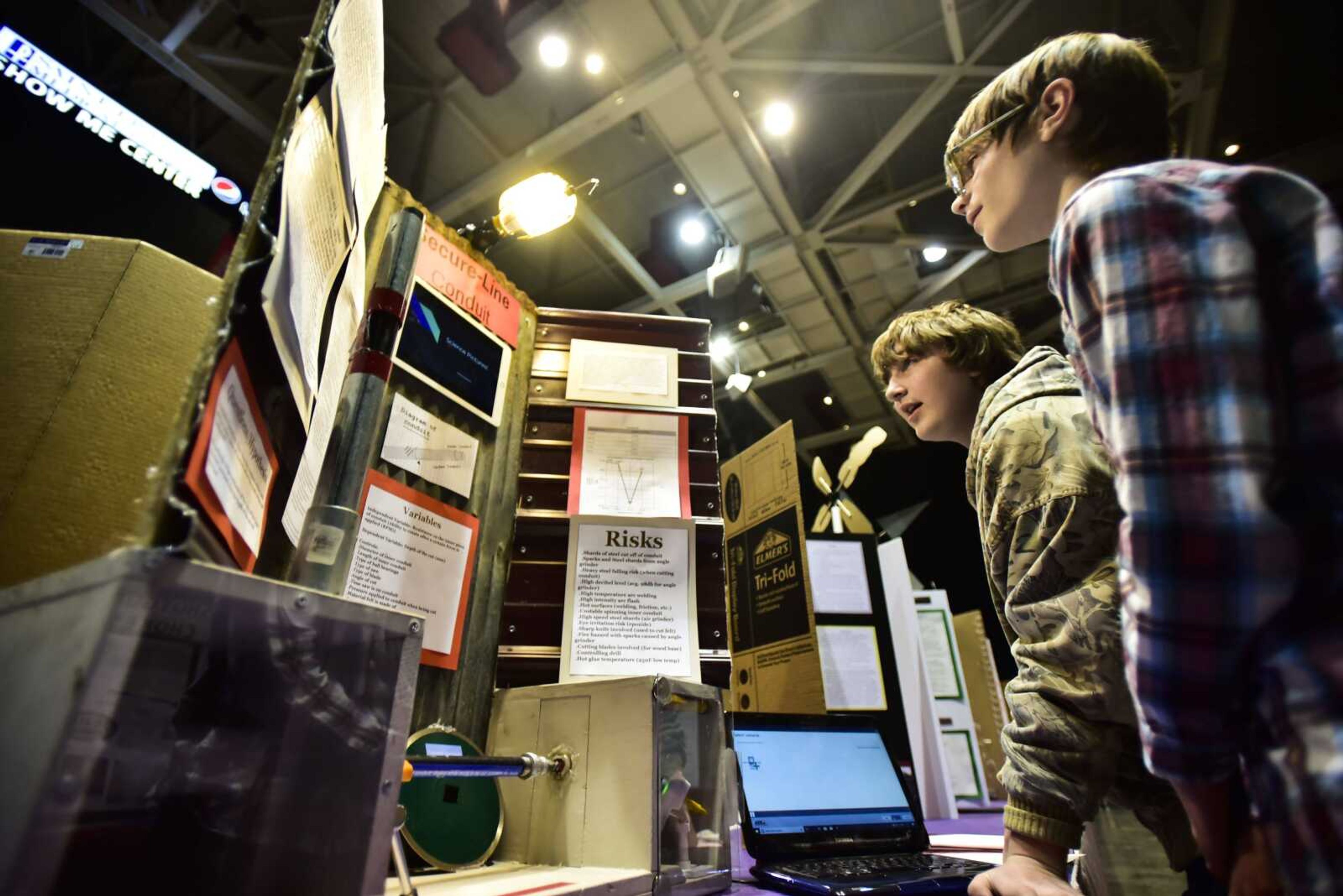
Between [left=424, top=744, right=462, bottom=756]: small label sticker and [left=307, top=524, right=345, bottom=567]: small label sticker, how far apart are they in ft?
1.09

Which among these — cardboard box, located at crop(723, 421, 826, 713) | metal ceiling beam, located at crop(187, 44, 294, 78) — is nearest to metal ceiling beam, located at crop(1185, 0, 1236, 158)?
cardboard box, located at crop(723, 421, 826, 713)

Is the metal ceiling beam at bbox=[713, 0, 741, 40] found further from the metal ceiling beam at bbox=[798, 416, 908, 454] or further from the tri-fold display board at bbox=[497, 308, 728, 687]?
the metal ceiling beam at bbox=[798, 416, 908, 454]

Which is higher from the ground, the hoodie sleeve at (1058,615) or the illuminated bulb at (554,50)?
the illuminated bulb at (554,50)

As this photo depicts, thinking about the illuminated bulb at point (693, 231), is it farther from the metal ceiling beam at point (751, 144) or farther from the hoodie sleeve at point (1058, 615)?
the hoodie sleeve at point (1058, 615)

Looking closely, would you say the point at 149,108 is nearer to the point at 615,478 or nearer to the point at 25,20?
the point at 25,20

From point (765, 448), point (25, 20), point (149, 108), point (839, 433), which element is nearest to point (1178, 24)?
point (765, 448)

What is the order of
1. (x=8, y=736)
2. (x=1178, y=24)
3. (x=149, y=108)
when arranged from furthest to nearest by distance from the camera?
1. (x=149, y=108)
2. (x=1178, y=24)
3. (x=8, y=736)

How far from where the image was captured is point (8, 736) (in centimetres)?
36

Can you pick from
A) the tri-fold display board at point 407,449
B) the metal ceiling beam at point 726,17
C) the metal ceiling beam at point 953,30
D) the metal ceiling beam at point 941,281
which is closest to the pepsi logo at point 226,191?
the metal ceiling beam at point 726,17

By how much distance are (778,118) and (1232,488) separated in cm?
375

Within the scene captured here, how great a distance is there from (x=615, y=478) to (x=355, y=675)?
0.76m

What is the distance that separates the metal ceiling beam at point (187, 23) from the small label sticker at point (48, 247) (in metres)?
3.59

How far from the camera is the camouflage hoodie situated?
0.67m

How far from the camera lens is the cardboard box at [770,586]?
1498 mm
